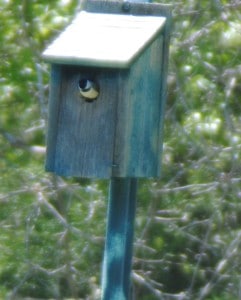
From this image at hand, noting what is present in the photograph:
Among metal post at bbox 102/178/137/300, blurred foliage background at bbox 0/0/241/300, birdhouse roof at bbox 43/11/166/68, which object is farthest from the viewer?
blurred foliage background at bbox 0/0/241/300

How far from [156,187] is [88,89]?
1983 mm

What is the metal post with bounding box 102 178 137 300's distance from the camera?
11.6 feet

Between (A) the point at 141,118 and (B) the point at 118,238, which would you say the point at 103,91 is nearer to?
(A) the point at 141,118

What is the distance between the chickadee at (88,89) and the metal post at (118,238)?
299mm

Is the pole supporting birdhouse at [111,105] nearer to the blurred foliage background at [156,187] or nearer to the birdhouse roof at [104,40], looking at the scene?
the birdhouse roof at [104,40]

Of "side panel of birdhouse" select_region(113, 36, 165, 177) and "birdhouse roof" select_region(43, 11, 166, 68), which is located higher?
"birdhouse roof" select_region(43, 11, 166, 68)

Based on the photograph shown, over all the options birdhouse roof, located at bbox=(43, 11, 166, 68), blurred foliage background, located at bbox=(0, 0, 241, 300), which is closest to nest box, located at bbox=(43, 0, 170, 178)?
birdhouse roof, located at bbox=(43, 11, 166, 68)

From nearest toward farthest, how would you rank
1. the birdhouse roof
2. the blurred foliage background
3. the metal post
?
the birdhouse roof
the metal post
the blurred foliage background

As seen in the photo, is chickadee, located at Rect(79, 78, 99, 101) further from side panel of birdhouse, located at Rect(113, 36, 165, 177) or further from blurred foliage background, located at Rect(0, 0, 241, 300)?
blurred foliage background, located at Rect(0, 0, 241, 300)

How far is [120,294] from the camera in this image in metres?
3.57

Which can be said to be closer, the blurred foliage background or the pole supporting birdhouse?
the pole supporting birdhouse

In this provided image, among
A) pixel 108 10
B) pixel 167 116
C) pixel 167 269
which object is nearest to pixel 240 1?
pixel 167 116

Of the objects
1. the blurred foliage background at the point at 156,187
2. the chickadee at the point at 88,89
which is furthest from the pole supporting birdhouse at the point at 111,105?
the blurred foliage background at the point at 156,187

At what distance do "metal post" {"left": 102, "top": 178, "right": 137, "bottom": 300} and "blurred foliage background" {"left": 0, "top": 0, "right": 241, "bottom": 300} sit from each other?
167 centimetres
